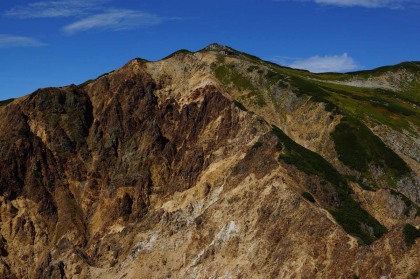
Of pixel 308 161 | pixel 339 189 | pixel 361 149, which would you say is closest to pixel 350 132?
pixel 361 149

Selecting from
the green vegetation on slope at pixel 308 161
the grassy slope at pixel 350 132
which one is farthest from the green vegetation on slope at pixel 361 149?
the green vegetation on slope at pixel 308 161

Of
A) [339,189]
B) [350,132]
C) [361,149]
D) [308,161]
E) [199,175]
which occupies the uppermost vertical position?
[350,132]

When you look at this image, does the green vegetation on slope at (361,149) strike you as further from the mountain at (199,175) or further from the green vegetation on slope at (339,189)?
the green vegetation on slope at (339,189)

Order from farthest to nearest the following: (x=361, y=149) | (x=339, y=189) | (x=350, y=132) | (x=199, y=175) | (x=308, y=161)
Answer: (x=350, y=132), (x=361, y=149), (x=199, y=175), (x=308, y=161), (x=339, y=189)

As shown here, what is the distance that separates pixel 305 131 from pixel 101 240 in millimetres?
48307

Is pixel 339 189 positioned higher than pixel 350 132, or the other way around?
pixel 350 132

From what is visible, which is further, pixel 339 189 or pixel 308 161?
pixel 308 161

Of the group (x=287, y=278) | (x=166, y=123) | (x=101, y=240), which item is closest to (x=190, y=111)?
(x=166, y=123)

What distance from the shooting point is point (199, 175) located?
106 meters

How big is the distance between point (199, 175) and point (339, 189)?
27590 millimetres

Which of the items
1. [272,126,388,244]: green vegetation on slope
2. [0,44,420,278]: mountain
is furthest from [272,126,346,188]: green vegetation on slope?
[0,44,420,278]: mountain

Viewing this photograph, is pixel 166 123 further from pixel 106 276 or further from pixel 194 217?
pixel 106 276

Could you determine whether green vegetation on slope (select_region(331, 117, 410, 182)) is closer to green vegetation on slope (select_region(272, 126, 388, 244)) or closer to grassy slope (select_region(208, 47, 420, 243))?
grassy slope (select_region(208, 47, 420, 243))

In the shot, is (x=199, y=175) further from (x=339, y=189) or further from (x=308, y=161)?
(x=339, y=189)
